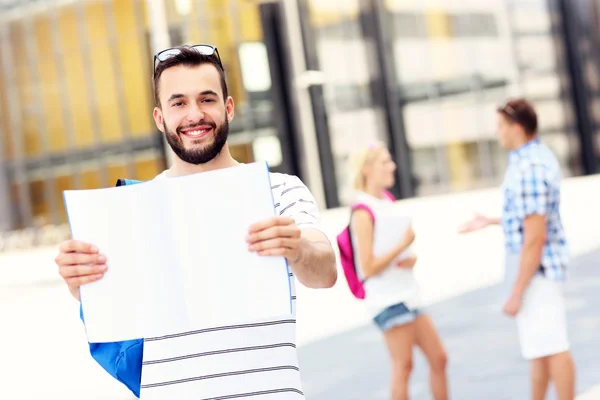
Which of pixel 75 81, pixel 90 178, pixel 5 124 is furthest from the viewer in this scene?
pixel 5 124

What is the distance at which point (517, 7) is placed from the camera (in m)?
30.0

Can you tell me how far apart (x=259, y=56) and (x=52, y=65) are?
10.6 m

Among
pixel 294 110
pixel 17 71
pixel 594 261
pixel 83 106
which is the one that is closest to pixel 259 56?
pixel 294 110

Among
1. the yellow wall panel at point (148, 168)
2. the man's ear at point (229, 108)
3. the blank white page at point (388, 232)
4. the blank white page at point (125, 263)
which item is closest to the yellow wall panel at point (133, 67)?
the yellow wall panel at point (148, 168)

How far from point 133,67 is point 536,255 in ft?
111

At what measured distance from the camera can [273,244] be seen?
73.3 inches

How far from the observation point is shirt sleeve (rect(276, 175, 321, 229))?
2188 millimetres

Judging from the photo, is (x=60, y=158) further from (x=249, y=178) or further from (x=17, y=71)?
(x=249, y=178)

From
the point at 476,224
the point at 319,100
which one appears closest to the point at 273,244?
the point at 476,224

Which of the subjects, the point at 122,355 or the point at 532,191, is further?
the point at 532,191

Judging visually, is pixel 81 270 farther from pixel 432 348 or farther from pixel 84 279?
pixel 432 348

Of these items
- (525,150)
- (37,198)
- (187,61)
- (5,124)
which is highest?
(5,124)

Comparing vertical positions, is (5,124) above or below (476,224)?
above

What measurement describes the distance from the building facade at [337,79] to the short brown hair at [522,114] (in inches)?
995
